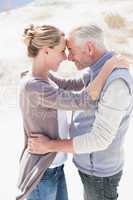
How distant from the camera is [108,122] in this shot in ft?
6.02

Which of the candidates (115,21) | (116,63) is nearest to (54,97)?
(116,63)

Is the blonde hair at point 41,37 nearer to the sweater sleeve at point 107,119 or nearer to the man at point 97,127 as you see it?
the man at point 97,127

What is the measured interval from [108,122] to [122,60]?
24cm

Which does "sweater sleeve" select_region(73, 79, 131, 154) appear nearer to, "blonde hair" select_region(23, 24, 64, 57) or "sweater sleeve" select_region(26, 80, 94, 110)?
"sweater sleeve" select_region(26, 80, 94, 110)

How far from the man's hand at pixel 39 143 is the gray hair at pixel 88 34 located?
1.35ft

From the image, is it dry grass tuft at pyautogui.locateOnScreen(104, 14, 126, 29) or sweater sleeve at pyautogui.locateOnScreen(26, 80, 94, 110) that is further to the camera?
dry grass tuft at pyautogui.locateOnScreen(104, 14, 126, 29)

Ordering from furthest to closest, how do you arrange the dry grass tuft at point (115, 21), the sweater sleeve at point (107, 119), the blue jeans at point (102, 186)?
the dry grass tuft at point (115, 21)
the blue jeans at point (102, 186)
the sweater sleeve at point (107, 119)

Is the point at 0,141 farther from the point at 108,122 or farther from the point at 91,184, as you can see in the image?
the point at 108,122

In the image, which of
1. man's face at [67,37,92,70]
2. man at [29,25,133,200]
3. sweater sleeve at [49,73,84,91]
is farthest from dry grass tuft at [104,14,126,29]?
man's face at [67,37,92,70]

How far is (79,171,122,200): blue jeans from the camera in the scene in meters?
2.07

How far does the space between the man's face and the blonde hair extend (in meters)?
0.06

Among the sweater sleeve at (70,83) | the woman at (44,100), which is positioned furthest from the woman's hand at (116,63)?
the sweater sleeve at (70,83)

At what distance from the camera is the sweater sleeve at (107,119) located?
1.80 metres

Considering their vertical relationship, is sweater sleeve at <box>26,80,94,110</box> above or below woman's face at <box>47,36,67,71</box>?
below
